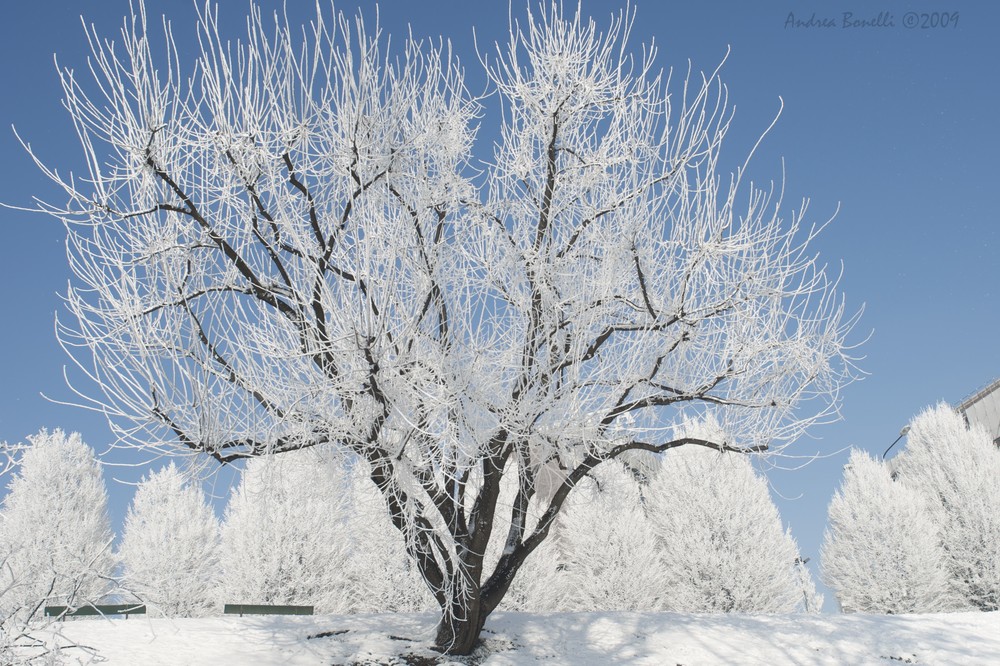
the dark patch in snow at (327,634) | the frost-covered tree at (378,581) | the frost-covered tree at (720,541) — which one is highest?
the frost-covered tree at (720,541)

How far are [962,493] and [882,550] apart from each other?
138 inches

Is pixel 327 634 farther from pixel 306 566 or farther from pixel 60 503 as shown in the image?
pixel 60 503

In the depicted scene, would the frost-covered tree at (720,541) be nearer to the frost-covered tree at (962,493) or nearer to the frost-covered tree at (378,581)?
the frost-covered tree at (962,493)

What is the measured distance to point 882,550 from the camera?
835 inches

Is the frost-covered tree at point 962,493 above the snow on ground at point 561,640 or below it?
above

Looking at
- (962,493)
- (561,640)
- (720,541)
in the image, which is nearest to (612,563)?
(720,541)

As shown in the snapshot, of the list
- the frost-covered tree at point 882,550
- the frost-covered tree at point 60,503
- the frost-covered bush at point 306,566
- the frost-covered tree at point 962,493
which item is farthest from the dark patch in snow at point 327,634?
the frost-covered tree at point 962,493

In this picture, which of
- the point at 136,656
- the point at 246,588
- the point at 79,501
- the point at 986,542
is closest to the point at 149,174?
the point at 136,656

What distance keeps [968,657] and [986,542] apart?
46.4 ft

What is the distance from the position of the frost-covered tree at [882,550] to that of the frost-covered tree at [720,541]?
1794 mm

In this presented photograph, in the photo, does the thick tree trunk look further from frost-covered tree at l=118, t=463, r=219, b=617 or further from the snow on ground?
frost-covered tree at l=118, t=463, r=219, b=617

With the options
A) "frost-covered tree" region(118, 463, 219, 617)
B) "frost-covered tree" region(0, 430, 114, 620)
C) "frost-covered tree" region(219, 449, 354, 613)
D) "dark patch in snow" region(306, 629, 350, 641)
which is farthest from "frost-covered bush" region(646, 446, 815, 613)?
"frost-covered tree" region(0, 430, 114, 620)

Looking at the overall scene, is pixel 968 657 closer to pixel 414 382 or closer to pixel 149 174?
pixel 414 382

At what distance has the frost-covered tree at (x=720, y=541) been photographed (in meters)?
19.5
